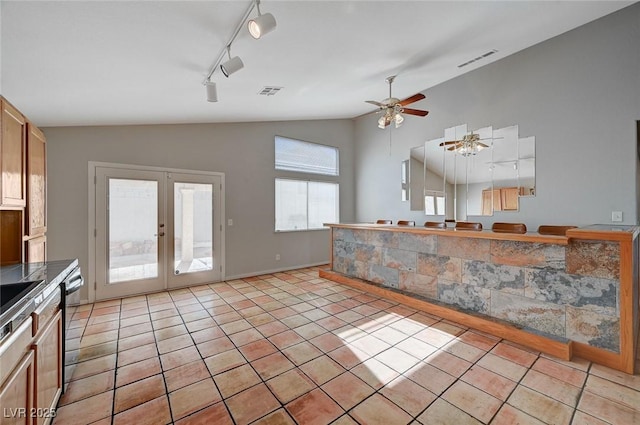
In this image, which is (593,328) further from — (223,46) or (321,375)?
(223,46)

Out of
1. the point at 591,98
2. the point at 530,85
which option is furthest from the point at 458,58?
the point at 591,98

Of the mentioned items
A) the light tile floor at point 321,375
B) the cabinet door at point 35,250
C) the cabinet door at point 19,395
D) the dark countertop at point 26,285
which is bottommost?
the light tile floor at point 321,375

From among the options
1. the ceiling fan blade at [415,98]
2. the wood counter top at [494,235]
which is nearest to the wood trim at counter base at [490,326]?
the wood counter top at [494,235]

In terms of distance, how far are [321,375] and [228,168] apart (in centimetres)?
389

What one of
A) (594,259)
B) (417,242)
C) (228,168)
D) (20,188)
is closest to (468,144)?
(417,242)

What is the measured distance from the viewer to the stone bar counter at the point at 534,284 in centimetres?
219

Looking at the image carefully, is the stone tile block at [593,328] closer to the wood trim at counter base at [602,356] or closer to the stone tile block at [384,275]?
the wood trim at counter base at [602,356]

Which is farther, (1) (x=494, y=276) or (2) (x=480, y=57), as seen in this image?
(2) (x=480, y=57)

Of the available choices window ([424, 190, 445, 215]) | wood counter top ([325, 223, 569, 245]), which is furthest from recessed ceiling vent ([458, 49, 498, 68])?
wood counter top ([325, 223, 569, 245])

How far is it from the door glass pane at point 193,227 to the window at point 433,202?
13.5 feet

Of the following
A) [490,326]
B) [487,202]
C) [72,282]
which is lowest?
[490,326]

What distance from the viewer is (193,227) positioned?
458 centimetres

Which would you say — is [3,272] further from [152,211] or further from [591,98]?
[591,98]

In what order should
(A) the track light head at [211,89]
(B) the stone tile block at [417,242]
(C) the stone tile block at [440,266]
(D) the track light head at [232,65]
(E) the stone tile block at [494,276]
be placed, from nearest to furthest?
(D) the track light head at [232,65] → (E) the stone tile block at [494,276] → (A) the track light head at [211,89] → (C) the stone tile block at [440,266] → (B) the stone tile block at [417,242]
